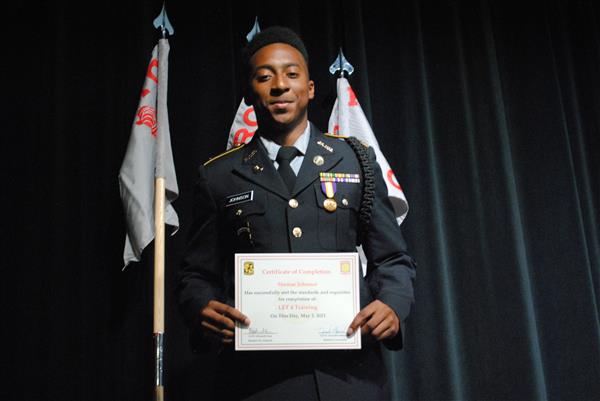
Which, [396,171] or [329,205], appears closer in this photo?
[329,205]

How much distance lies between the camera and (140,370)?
8.38ft

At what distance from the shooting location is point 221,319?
1303 millimetres

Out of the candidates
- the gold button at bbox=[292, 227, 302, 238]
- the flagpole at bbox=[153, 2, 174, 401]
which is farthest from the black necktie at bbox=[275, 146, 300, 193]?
the flagpole at bbox=[153, 2, 174, 401]

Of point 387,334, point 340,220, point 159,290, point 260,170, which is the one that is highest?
point 260,170

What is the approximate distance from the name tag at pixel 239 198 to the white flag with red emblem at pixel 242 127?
3.65ft

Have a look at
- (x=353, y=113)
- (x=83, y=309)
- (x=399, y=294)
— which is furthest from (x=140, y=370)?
(x=399, y=294)

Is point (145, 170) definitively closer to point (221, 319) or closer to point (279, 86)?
point (279, 86)

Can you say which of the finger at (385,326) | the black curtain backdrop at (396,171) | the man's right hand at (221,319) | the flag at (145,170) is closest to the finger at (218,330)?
the man's right hand at (221,319)

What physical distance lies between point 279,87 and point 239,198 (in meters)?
0.27

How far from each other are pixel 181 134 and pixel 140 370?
94cm

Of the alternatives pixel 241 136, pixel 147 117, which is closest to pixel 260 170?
pixel 241 136

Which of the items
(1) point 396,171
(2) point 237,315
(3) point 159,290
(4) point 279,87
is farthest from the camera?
(1) point 396,171

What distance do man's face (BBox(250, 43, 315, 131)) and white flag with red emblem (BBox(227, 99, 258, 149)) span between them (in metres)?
1.01
